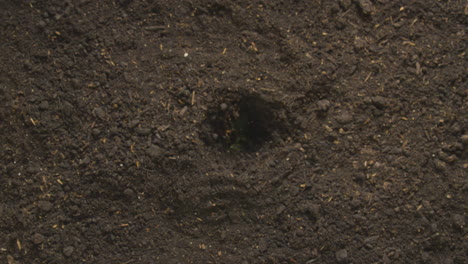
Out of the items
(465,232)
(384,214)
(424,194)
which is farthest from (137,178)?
(465,232)

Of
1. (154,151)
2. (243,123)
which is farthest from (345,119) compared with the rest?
(154,151)

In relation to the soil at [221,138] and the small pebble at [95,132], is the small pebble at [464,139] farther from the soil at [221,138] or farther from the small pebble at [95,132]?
the small pebble at [95,132]

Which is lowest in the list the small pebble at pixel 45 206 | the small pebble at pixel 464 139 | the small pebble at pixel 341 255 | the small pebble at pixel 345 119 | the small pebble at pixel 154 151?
the small pebble at pixel 45 206

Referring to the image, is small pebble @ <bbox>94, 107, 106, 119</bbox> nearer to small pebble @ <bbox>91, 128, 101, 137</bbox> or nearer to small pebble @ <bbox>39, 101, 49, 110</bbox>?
small pebble @ <bbox>91, 128, 101, 137</bbox>

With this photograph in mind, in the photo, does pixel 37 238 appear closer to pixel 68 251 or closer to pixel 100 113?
pixel 68 251

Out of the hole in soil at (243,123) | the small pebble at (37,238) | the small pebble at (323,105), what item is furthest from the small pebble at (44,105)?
the small pebble at (323,105)

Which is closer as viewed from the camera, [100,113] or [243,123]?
[100,113]

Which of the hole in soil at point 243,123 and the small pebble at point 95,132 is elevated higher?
the hole in soil at point 243,123

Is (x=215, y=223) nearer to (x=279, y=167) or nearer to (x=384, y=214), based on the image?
(x=279, y=167)
